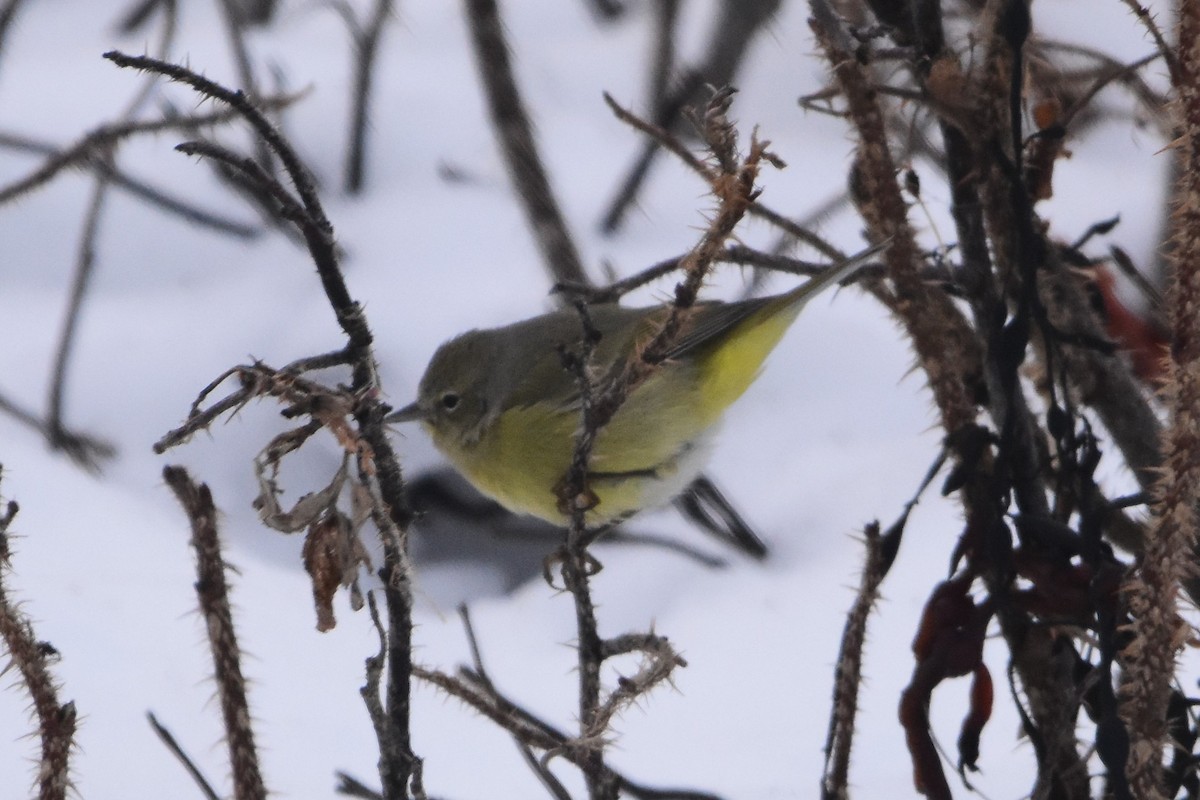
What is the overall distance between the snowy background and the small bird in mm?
272

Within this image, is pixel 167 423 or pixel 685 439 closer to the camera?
pixel 685 439

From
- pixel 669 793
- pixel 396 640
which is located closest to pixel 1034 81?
pixel 669 793

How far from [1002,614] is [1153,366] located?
3.50 ft

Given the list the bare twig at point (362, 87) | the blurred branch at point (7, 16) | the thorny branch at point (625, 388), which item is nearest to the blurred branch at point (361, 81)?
the bare twig at point (362, 87)

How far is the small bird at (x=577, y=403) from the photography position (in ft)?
9.32

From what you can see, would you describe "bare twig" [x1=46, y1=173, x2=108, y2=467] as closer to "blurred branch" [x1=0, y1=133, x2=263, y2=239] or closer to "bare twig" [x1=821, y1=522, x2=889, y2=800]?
"blurred branch" [x1=0, y1=133, x2=263, y2=239]

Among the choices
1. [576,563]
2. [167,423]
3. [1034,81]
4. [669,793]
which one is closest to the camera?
[576,563]

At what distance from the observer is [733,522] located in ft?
9.75

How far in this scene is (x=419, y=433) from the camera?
11.7 feet

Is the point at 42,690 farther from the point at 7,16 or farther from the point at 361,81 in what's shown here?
the point at 7,16

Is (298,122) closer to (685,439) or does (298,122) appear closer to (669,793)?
(685,439)

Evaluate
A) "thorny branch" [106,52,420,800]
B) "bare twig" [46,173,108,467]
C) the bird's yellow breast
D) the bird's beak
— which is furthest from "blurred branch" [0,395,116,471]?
"thorny branch" [106,52,420,800]

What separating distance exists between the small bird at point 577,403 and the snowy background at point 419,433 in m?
0.27

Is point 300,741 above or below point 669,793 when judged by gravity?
above
